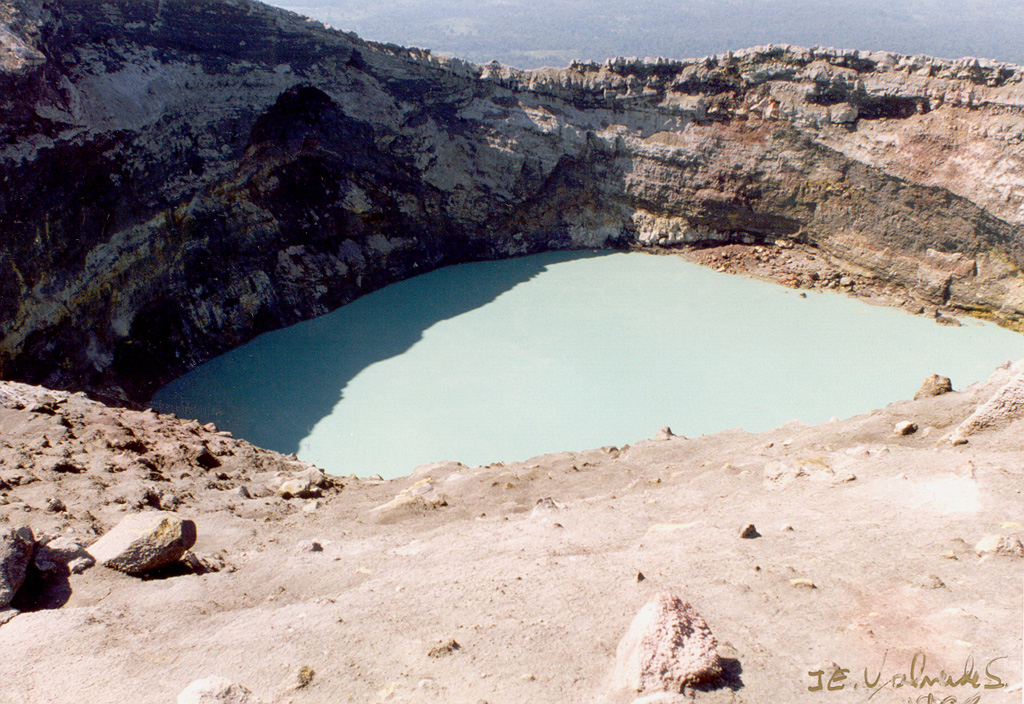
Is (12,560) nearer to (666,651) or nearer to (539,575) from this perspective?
(539,575)

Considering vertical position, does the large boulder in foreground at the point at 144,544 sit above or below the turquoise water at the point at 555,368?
above

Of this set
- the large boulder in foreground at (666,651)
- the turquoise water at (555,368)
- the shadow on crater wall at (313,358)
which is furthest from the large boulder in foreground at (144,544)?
the shadow on crater wall at (313,358)

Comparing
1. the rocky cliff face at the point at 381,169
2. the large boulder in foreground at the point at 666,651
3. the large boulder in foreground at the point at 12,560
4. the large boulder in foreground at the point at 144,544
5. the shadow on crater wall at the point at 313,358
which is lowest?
the shadow on crater wall at the point at 313,358

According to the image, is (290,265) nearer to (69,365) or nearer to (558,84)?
(69,365)

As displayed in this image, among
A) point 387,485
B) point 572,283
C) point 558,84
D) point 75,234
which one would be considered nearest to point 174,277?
point 75,234

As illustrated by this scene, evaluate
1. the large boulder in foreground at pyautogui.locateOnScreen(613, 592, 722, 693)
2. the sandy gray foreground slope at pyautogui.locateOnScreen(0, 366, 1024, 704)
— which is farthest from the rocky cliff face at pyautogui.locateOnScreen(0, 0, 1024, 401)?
the large boulder in foreground at pyautogui.locateOnScreen(613, 592, 722, 693)
